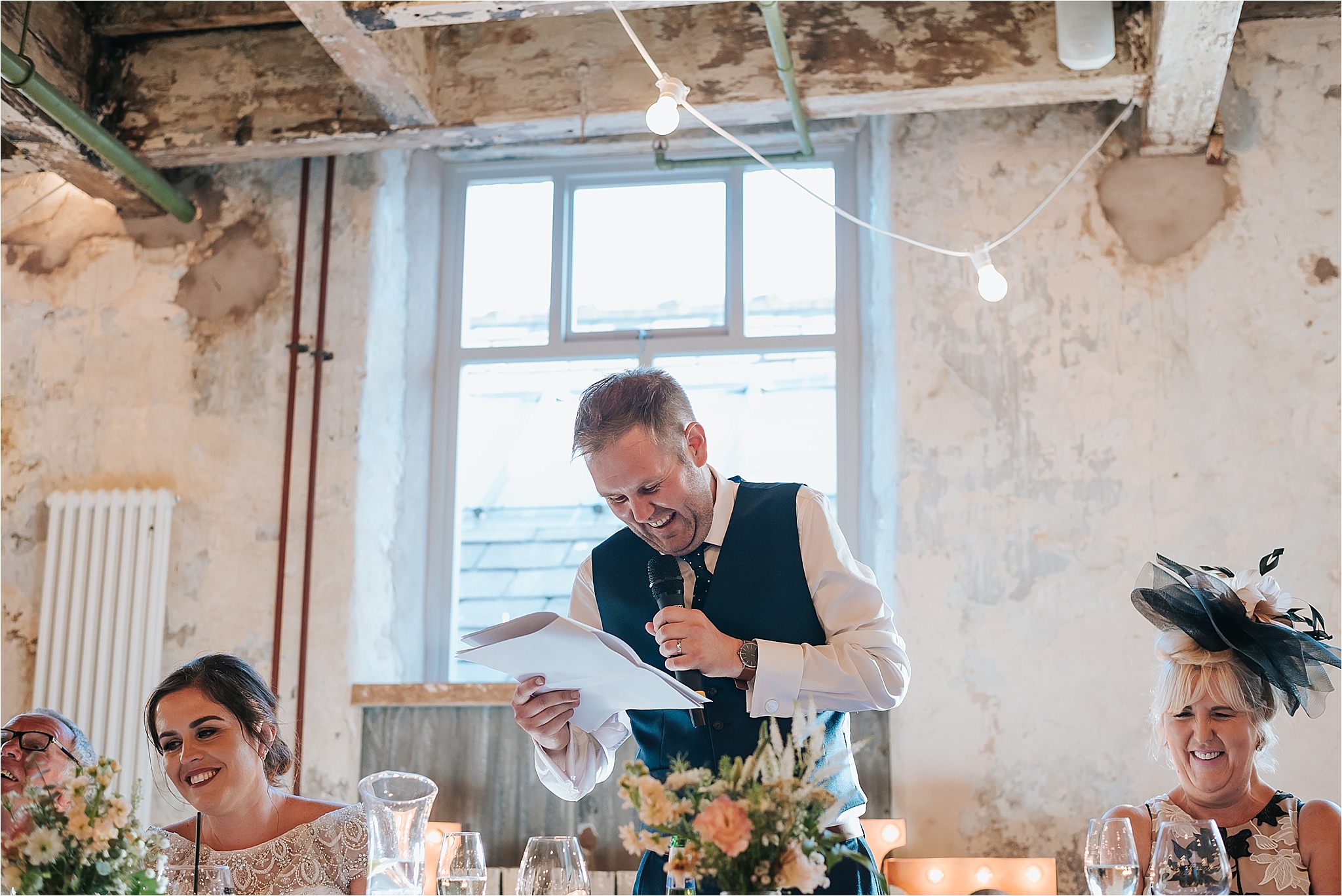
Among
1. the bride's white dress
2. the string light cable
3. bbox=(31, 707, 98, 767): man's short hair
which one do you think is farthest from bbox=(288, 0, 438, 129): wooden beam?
the bride's white dress

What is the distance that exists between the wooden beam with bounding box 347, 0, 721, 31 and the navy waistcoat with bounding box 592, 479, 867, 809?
63.3 inches

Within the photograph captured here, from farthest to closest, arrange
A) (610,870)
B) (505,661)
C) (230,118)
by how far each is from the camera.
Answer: (230,118)
(610,870)
(505,661)

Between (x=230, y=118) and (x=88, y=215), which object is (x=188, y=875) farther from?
(x=88, y=215)

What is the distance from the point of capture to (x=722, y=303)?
441 cm

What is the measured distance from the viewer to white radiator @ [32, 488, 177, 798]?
3875mm

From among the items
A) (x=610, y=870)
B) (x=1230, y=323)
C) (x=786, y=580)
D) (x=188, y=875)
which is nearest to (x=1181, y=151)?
(x=1230, y=323)

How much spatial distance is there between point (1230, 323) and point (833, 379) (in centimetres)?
126

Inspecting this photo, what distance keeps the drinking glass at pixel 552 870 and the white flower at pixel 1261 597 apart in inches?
57.8

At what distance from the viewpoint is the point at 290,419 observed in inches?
160

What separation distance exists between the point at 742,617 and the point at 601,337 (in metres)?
2.43

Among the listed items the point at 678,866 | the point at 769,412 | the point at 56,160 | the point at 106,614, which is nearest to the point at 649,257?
the point at 769,412

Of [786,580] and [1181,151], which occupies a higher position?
[1181,151]

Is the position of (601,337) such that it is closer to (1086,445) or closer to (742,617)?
(1086,445)

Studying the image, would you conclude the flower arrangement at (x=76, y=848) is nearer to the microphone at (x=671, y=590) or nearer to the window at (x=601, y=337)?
the microphone at (x=671, y=590)
